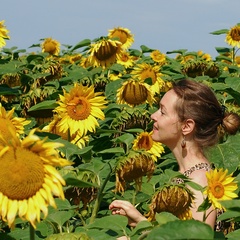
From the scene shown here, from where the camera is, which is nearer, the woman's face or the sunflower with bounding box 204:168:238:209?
the sunflower with bounding box 204:168:238:209

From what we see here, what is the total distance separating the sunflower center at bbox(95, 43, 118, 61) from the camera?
211 inches

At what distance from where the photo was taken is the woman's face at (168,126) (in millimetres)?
3799

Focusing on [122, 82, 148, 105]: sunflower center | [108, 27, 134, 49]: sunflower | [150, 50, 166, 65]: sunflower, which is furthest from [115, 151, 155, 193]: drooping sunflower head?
[150, 50, 166, 65]: sunflower

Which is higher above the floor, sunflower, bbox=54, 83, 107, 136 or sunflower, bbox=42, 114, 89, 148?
sunflower, bbox=54, 83, 107, 136

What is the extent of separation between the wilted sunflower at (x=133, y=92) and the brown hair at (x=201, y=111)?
0.91 m

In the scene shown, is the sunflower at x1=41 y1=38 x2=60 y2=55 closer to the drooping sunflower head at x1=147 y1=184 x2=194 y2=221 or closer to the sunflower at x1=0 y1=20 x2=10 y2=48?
the sunflower at x1=0 y1=20 x2=10 y2=48

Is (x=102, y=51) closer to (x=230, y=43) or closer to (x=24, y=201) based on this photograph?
(x=230, y=43)

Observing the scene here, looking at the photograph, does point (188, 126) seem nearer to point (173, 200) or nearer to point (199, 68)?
point (173, 200)

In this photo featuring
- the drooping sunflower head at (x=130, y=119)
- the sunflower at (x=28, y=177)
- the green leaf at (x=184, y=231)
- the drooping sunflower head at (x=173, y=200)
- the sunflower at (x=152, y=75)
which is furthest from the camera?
the sunflower at (x=152, y=75)

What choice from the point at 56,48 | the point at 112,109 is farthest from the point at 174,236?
the point at 56,48

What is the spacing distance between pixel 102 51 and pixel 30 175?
3.48 m

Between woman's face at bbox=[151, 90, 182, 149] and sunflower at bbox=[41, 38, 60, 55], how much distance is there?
444cm

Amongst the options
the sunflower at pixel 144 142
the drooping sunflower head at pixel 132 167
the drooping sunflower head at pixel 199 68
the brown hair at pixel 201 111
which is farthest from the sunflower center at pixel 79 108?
the drooping sunflower head at pixel 199 68

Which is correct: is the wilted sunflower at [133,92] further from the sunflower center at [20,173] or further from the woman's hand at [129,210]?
the sunflower center at [20,173]
